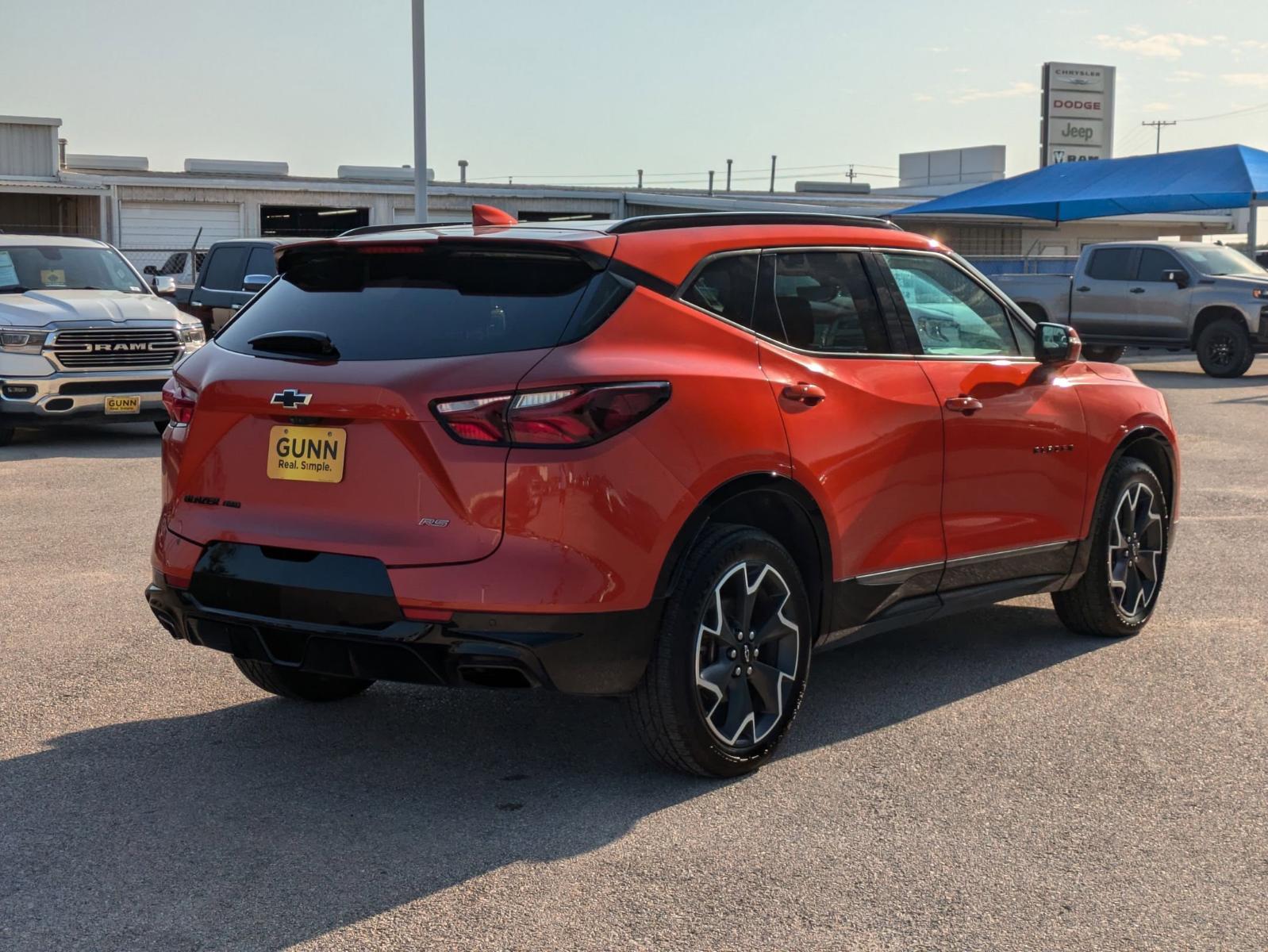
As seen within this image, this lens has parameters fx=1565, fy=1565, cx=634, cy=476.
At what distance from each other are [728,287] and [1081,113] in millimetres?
60533

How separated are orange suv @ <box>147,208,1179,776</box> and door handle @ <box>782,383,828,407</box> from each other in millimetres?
15

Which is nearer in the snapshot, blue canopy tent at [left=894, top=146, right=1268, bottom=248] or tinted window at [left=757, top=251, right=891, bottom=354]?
tinted window at [left=757, top=251, right=891, bottom=354]

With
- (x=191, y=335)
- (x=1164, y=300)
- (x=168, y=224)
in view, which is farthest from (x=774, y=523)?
(x=168, y=224)

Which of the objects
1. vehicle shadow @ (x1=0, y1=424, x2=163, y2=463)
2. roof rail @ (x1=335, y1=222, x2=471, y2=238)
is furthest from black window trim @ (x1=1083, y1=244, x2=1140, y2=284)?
roof rail @ (x1=335, y1=222, x2=471, y2=238)

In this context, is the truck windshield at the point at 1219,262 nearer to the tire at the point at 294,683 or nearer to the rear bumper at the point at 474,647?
the tire at the point at 294,683

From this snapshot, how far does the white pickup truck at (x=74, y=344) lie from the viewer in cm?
1401

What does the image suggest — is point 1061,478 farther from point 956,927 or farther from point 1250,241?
point 1250,241

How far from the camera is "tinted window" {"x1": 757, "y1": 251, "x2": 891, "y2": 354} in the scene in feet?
17.1

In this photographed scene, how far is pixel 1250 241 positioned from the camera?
115 ft

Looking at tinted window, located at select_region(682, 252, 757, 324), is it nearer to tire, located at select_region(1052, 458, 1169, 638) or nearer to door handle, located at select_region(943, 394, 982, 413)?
door handle, located at select_region(943, 394, 982, 413)

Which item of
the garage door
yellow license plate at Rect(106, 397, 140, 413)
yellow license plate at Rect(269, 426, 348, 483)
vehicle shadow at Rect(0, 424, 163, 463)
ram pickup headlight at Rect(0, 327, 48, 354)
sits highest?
the garage door

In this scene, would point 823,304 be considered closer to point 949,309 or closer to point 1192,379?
point 949,309

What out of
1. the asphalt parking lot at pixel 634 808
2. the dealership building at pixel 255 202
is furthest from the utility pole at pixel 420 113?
the asphalt parking lot at pixel 634 808

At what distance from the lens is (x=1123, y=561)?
688 cm
